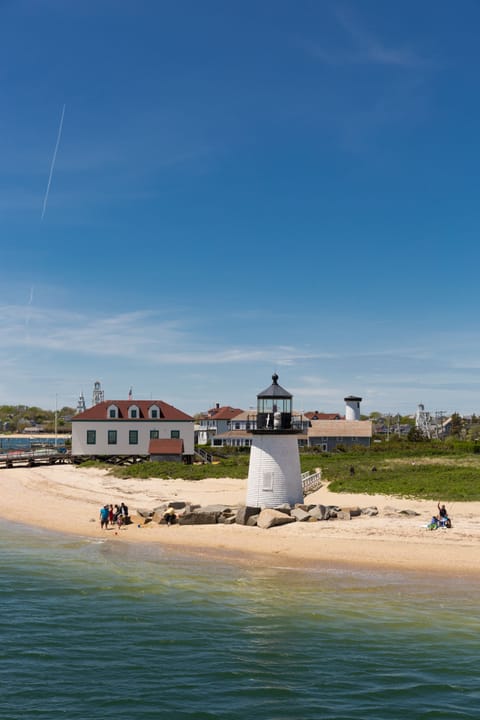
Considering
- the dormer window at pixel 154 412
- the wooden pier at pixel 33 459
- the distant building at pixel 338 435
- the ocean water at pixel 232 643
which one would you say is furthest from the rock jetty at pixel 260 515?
the distant building at pixel 338 435

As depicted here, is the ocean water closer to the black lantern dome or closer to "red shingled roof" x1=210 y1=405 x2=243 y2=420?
the black lantern dome

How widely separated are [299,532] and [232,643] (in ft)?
41.3

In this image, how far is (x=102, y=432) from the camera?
61.0 metres

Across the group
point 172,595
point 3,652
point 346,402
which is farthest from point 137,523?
point 346,402

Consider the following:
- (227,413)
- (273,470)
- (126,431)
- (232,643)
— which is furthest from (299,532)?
(227,413)

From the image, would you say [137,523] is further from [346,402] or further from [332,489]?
[346,402]

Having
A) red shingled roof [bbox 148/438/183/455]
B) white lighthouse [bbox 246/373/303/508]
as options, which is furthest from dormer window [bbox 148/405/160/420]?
white lighthouse [bbox 246/373/303/508]

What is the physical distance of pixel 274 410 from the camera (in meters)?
32.0

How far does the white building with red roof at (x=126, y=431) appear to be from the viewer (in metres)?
60.9

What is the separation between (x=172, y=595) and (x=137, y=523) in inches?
489

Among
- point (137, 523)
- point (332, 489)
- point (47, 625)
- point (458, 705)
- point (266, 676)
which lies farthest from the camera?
point (332, 489)

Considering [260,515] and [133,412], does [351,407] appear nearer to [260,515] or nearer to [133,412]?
[133,412]

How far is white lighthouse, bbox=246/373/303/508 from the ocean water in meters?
8.28

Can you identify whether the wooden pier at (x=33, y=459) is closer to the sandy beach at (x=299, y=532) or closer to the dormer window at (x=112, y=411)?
the dormer window at (x=112, y=411)
